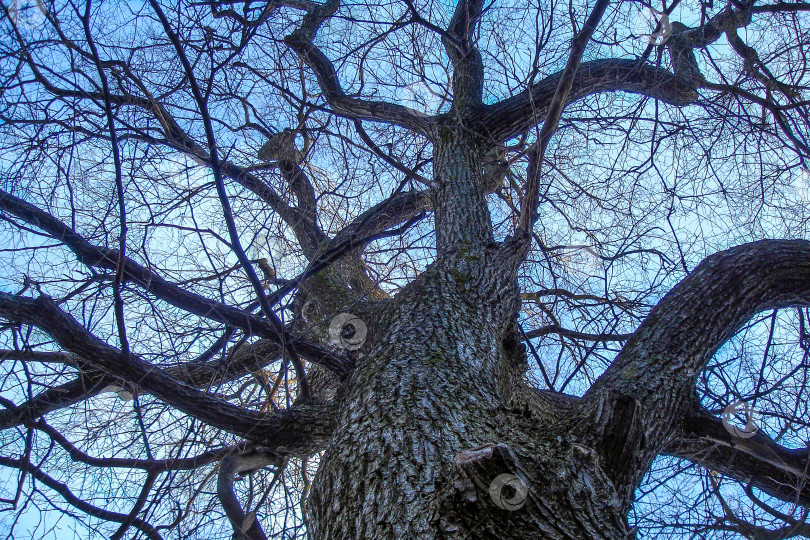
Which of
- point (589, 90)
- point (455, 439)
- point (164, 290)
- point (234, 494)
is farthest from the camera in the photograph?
point (589, 90)

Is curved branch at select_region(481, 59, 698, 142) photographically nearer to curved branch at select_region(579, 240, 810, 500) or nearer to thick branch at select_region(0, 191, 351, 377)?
curved branch at select_region(579, 240, 810, 500)

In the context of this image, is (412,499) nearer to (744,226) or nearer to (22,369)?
(22,369)

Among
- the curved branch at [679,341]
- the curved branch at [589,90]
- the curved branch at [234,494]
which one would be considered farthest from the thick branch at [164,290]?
the curved branch at [589,90]

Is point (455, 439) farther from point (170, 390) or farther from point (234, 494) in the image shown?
point (170, 390)

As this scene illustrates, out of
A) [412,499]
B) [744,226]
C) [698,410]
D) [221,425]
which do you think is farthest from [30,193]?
[744,226]

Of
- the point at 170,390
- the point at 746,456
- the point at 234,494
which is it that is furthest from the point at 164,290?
the point at 746,456

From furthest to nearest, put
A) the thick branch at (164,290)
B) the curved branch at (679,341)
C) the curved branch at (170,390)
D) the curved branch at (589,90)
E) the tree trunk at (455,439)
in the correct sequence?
the curved branch at (589,90) → the thick branch at (164,290) → the curved branch at (170,390) → the curved branch at (679,341) → the tree trunk at (455,439)

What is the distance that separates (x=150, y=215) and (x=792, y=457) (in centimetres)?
292

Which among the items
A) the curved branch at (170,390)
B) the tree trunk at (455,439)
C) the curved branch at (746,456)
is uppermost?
the curved branch at (170,390)

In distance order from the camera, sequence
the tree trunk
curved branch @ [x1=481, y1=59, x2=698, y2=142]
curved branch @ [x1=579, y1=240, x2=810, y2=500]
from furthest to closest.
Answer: curved branch @ [x1=481, y1=59, x2=698, y2=142]
curved branch @ [x1=579, y1=240, x2=810, y2=500]
the tree trunk

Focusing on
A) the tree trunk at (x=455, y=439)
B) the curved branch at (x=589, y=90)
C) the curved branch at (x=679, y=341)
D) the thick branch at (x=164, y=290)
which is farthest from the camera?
the curved branch at (x=589, y=90)

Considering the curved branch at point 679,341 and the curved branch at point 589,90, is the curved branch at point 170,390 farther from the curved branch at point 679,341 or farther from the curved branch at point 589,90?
the curved branch at point 589,90

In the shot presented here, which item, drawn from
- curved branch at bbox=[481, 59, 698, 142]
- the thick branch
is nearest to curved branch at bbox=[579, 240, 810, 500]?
the thick branch

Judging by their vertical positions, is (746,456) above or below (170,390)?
below
